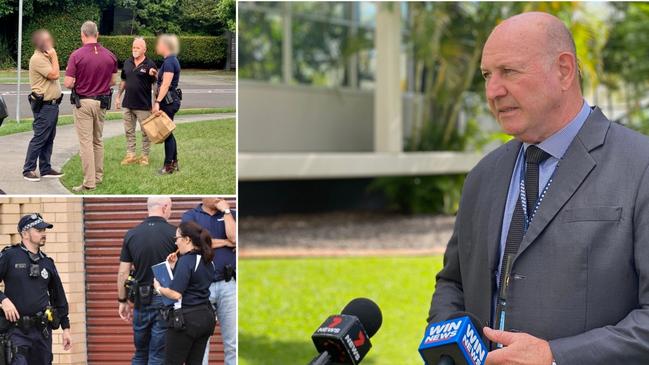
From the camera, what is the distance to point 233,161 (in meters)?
4.38

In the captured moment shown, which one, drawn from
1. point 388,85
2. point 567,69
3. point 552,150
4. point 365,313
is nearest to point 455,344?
point 365,313

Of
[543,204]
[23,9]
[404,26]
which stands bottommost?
[543,204]

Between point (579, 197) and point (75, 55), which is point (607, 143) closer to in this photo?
point (579, 197)

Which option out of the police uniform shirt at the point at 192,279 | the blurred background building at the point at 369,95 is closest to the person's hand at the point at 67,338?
the police uniform shirt at the point at 192,279

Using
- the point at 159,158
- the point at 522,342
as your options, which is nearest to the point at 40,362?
the point at 159,158

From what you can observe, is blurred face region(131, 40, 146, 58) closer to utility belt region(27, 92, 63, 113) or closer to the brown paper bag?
the brown paper bag

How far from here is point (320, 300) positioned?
10.6 m

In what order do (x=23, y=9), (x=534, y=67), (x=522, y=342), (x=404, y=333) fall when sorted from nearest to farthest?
(x=522, y=342) → (x=534, y=67) → (x=23, y=9) → (x=404, y=333)

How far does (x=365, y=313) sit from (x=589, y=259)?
68cm

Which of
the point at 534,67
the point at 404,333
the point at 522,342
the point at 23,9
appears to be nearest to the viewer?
the point at 522,342

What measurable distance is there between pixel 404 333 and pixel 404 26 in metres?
12.6

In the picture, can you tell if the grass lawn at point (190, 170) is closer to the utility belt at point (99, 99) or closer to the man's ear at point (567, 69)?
the utility belt at point (99, 99)

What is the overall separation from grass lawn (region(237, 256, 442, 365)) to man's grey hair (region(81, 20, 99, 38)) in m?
4.23

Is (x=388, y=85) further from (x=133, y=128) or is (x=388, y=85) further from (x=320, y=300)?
(x=133, y=128)
